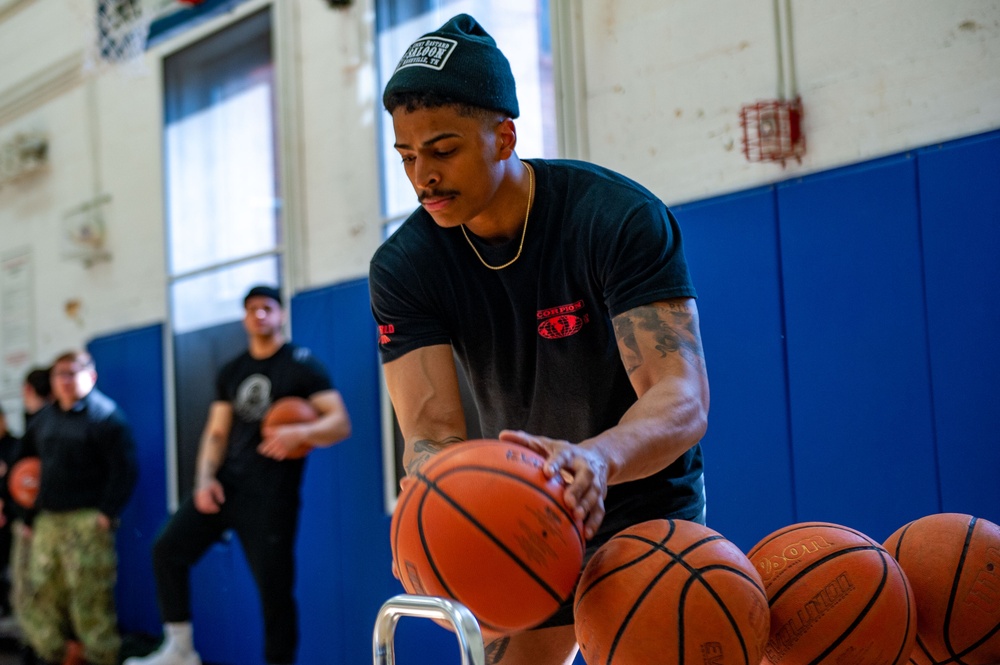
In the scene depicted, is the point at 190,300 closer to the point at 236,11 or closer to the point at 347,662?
the point at 236,11

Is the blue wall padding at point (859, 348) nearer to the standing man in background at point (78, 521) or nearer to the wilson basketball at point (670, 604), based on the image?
the wilson basketball at point (670, 604)

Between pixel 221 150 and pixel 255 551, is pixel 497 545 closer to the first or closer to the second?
pixel 255 551

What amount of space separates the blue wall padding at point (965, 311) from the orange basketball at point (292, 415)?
3045 millimetres

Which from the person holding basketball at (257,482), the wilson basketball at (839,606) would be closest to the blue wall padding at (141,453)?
the person holding basketball at (257,482)

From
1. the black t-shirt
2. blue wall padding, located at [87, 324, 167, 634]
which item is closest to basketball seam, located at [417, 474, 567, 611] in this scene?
the black t-shirt

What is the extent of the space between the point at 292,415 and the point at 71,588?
2.28m

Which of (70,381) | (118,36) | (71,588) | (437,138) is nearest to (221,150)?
(118,36)

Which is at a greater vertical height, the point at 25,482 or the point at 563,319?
the point at 563,319

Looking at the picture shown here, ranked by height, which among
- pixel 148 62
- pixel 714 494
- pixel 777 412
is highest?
pixel 148 62

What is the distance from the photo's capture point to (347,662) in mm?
5883

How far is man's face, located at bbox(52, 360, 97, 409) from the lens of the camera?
655cm

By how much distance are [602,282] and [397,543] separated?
0.75m

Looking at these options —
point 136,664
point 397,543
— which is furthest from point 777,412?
point 136,664

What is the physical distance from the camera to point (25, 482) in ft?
22.2
